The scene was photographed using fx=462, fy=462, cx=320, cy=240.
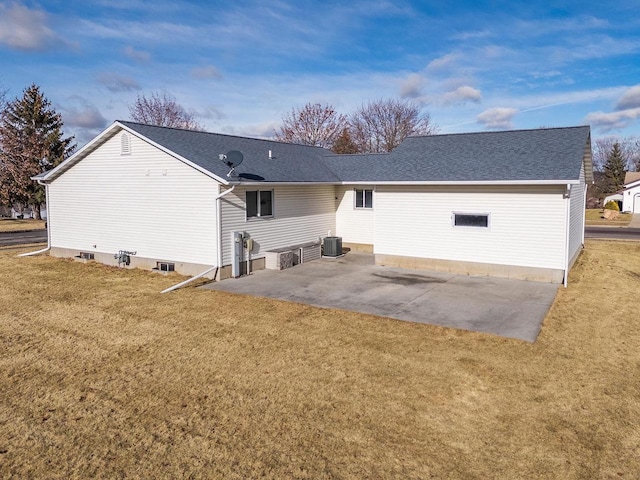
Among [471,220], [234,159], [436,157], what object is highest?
[436,157]

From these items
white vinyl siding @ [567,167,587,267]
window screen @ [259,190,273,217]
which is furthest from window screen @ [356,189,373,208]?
white vinyl siding @ [567,167,587,267]

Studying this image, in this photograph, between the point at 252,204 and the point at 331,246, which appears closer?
the point at 252,204

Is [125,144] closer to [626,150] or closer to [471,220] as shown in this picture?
[471,220]

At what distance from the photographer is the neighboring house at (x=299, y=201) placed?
13.2 m

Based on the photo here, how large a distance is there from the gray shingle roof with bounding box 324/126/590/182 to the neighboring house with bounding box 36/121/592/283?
52mm

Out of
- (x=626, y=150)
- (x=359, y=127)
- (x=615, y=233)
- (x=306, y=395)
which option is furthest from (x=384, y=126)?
(x=626, y=150)

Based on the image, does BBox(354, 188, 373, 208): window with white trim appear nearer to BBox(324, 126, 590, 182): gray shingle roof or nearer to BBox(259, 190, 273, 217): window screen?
BBox(324, 126, 590, 182): gray shingle roof

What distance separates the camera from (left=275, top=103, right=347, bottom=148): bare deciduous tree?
43406 millimetres

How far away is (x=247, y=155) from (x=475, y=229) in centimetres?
815

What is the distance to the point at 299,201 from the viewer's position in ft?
56.0

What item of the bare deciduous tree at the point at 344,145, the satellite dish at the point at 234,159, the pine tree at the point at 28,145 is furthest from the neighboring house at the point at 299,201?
the bare deciduous tree at the point at 344,145

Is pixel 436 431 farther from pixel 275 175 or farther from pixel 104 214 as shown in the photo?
pixel 104 214

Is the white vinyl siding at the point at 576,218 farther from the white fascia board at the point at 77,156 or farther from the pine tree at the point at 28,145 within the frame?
the pine tree at the point at 28,145

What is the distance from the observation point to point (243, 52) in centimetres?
2356
